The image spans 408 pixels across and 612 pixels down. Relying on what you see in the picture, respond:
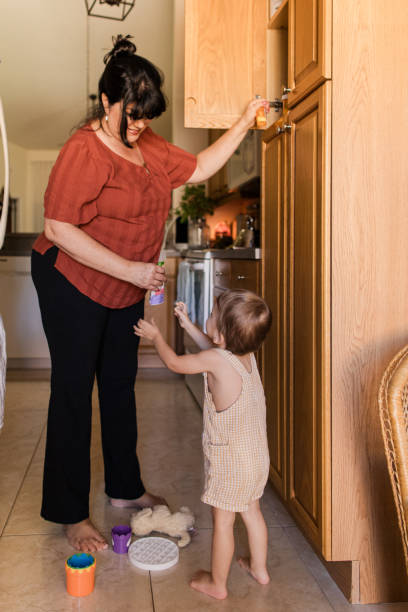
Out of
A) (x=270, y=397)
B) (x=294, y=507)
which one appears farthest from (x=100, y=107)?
(x=294, y=507)

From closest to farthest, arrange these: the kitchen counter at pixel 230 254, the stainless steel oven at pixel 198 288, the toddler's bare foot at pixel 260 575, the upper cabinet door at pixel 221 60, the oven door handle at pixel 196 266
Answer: the toddler's bare foot at pixel 260 575, the upper cabinet door at pixel 221 60, the kitchen counter at pixel 230 254, the stainless steel oven at pixel 198 288, the oven door handle at pixel 196 266

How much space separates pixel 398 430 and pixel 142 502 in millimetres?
1094

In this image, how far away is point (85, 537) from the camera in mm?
1642

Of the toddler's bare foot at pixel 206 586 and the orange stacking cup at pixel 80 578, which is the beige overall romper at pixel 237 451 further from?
the orange stacking cup at pixel 80 578

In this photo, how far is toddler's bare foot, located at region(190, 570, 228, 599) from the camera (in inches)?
54.1

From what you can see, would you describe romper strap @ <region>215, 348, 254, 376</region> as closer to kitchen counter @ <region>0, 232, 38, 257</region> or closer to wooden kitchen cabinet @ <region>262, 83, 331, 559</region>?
wooden kitchen cabinet @ <region>262, 83, 331, 559</region>

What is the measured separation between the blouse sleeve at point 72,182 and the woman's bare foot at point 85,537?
90 cm

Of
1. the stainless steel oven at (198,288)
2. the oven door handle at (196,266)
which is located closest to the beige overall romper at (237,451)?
the stainless steel oven at (198,288)

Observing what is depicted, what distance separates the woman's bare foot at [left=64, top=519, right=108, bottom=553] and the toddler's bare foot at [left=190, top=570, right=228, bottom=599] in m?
0.32

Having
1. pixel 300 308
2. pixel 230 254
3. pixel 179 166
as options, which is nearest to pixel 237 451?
pixel 300 308

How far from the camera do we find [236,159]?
12.4ft

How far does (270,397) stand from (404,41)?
113 centimetres

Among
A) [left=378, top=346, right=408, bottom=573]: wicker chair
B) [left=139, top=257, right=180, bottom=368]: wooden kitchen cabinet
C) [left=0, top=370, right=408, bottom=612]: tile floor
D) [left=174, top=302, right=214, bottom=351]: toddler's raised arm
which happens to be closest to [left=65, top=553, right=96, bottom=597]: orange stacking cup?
[left=0, top=370, right=408, bottom=612]: tile floor

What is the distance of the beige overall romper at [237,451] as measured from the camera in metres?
1.36
